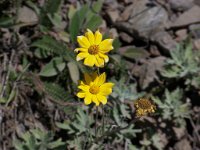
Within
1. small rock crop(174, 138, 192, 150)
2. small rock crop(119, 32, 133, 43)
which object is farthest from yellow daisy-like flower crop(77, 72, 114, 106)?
small rock crop(119, 32, 133, 43)

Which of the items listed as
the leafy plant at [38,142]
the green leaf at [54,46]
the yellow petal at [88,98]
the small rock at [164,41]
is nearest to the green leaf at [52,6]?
the green leaf at [54,46]

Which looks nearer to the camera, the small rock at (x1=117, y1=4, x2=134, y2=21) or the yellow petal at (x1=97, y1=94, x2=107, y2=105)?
the yellow petal at (x1=97, y1=94, x2=107, y2=105)

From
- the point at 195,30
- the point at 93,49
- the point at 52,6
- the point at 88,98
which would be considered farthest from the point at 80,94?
the point at 195,30

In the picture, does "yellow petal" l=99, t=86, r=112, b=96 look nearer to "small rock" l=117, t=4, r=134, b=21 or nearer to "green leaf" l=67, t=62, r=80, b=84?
"green leaf" l=67, t=62, r=80, b=84

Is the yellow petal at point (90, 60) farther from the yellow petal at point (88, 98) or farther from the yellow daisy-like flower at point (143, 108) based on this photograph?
the yellow daisy-like flower at point (143, 108)

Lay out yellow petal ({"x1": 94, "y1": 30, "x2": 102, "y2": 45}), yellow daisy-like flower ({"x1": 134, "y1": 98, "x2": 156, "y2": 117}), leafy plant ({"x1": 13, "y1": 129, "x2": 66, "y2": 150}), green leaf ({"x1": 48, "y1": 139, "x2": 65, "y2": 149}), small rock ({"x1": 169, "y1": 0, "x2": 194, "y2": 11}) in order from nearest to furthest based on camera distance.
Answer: yellow daisy-like flower ({"x1": 134, "y1": 98, "x2": 156, "y2": 117})
yellow petal ({"x1": 94, "y1": 30, "x2": 102, "y2": 45})
leafy plant ({"x1": 13, "y1": 129, "x2": 66, "y2": 150})
green leaf ({"x1": 48, "y1": 139, "x2": 65, "y2": 149})
small rock ({"x1": 169, "y1": 0, "x2": 194, "y2": 11})

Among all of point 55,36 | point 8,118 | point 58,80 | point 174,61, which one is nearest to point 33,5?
point 55,36

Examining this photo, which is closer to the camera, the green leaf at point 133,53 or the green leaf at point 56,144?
the green leaf at point 56,144

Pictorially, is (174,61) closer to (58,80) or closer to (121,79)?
(121,79)
